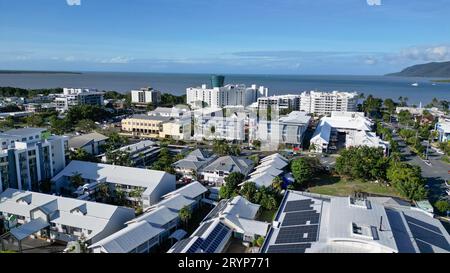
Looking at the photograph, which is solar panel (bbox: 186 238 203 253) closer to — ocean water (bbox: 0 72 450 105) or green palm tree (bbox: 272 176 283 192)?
green palm tree (bbox: 272 176 283 192)

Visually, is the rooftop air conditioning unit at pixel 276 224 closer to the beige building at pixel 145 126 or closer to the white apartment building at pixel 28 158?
the white apartment building at pixel 28 158

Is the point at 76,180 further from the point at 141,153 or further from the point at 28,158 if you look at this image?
the point at 141,153

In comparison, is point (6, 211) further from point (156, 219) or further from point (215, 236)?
point (215, 236)

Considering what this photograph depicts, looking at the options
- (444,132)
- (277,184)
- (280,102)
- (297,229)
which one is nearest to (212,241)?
(297,229)

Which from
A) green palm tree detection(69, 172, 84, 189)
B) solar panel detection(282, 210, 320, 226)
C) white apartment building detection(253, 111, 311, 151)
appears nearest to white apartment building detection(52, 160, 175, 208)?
green palm tree detection(69, 172, 84, 189)

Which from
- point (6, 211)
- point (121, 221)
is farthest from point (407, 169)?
point (6, 211)

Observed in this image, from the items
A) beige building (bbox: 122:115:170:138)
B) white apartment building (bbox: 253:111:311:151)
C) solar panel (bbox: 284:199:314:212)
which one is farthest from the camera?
beige building (bbox: 122:115:170:138)
